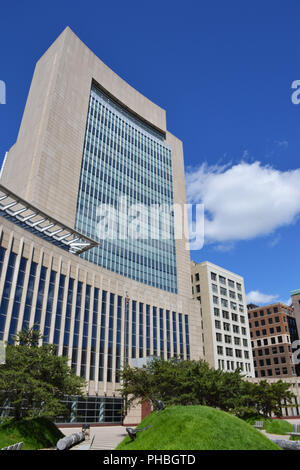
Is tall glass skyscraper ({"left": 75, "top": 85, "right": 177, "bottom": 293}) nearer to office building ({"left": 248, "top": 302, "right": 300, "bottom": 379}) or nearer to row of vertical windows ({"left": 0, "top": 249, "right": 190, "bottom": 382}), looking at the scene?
row of vertical windows ({"left": 0, "top": 249, "right": 190, "bottom": 382})

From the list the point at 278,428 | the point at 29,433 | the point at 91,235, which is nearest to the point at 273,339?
the point at 91,235

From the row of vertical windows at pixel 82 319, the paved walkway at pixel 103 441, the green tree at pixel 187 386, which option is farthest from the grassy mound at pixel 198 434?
the row of vertical windows at pixel 82 319

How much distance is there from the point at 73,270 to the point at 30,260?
8.59 m

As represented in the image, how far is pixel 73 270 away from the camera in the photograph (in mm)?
55125

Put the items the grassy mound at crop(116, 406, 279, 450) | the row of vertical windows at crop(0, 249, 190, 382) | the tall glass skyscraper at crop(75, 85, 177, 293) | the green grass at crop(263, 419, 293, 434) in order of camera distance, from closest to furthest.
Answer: the grassy mound at crop(116, 406, 279, 450) → the green grass at crop(263, 419, 293, 434) → the row of vertical windows at crop(0, 249, 190, 382) → the tall glass skyscraper at crop(75, 85, 177, 293)

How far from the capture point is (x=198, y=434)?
13125mm

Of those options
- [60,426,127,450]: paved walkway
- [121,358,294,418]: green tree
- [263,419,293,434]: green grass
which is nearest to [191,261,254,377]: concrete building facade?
Result: [263,419,293,434]: green grass

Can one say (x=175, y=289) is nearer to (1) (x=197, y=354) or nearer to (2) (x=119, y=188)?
(1) (x=197, y=354)

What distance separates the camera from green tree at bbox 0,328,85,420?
997 inches

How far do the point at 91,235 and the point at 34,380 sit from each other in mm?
43730

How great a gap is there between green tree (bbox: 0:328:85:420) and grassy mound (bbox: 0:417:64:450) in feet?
3.30

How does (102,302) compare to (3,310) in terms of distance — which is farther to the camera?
(102,302)

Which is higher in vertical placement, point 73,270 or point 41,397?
point 73,270

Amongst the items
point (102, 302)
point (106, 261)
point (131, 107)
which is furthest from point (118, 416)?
point (131, 107)
